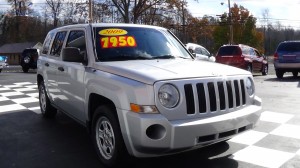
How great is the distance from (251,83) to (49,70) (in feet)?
11.4

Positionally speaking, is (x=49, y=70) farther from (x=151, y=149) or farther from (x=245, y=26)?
(x=245, y=26)

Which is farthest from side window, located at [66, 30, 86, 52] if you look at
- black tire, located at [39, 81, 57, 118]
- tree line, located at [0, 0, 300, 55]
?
tree line, located at [0, 0, 300, 55]

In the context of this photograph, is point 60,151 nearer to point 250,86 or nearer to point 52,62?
point 52,62

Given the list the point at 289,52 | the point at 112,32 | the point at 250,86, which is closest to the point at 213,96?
the point at 250,86

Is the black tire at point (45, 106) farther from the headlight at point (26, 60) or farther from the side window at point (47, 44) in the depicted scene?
the headlight at point (26, 60)

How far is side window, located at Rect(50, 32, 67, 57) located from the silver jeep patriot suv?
21.7 inches

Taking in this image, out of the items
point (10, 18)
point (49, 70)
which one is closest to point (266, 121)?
point (49, 70)

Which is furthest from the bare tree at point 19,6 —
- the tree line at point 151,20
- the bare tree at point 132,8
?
the bare tree at point 132,8

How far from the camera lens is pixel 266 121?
624 centimetres

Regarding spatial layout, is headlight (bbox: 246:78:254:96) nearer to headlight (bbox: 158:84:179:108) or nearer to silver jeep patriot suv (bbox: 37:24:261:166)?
silver jeep patriot suv (bbox: 37:24:261:166)

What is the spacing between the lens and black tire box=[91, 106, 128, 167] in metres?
3.70

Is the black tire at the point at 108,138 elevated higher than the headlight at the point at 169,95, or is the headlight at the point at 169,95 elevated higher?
the headlight at the point at 169,95

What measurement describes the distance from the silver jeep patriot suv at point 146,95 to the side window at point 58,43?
0.55 metres

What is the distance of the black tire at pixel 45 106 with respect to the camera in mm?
6675
